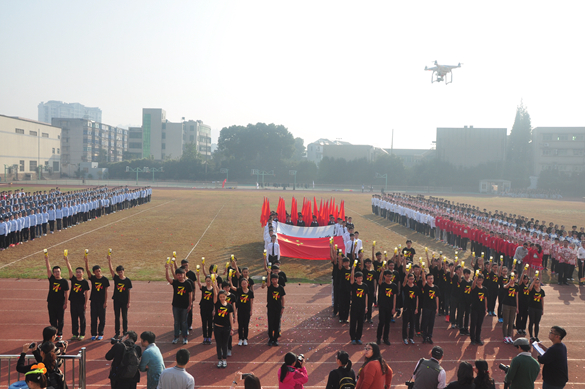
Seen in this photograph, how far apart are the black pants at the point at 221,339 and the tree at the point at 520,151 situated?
86.9m

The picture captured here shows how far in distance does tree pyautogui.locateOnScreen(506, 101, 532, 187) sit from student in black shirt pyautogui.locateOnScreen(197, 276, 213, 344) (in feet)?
283

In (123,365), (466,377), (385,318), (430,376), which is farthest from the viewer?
(385,318)

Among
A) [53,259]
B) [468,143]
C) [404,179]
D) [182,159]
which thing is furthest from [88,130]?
[53,259]

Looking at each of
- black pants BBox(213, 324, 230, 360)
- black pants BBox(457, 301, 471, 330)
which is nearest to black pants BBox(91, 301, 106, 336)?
black pants BBox(213, 324, 230, 360)

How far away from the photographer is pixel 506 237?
17.5m

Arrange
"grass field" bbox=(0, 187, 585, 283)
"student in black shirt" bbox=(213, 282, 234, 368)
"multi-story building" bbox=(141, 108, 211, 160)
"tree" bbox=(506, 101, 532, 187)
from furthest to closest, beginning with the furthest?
"multi-story building" bbox=(141, 108, 211, 160) < "tree" bbox=(506, 101, 532, 187) < "grass field" bbox=(0, 187, 585, 283) < "student in black shirt" bbox=(213, 282, 234, 368)

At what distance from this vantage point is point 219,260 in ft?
57.3

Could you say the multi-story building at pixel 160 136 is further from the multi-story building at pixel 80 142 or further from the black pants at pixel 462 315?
the black pants at pixel 462 315

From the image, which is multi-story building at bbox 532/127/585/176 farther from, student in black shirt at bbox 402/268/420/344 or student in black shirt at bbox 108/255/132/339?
student in black shirt at bbox 108/255/132/339

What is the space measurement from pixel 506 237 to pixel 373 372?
14.4 metres

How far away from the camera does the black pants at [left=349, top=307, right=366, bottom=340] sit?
9.15 m

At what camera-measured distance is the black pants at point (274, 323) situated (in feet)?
29.6

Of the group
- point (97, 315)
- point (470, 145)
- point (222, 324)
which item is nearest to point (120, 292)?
point (97, 315)

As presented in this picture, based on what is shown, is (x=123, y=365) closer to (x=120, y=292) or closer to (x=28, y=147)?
(x=120, y=292)
